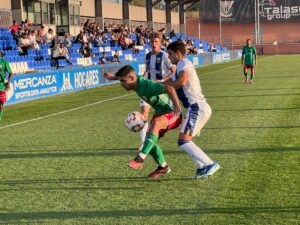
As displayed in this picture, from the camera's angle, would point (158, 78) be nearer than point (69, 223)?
No

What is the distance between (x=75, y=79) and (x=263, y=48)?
4920cm

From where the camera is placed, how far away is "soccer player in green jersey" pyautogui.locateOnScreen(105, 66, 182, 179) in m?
6.77

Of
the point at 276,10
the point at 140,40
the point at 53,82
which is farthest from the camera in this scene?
the point at 276,10

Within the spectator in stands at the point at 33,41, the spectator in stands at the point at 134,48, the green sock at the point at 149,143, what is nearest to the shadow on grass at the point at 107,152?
the green sock at the point at 149,143

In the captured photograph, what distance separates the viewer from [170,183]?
23.2 ft

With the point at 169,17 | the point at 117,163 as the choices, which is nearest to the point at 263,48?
the point at 169,17

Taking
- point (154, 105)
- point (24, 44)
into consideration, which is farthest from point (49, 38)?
point (154, 105)

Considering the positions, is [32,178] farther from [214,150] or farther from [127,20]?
[127,20]

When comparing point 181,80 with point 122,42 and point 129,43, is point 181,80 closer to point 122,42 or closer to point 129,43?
point 122,42

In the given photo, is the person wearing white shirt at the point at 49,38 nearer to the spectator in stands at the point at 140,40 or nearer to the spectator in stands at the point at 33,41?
the spectator in stands at the point at 33,41

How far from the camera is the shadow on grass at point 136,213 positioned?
18.7ft

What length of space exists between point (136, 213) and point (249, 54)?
1984cm

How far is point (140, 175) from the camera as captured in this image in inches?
300

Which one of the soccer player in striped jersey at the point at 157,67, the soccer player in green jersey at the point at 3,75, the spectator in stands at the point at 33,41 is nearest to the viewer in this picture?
the soccer player in striped jersey at the point at 157,67
